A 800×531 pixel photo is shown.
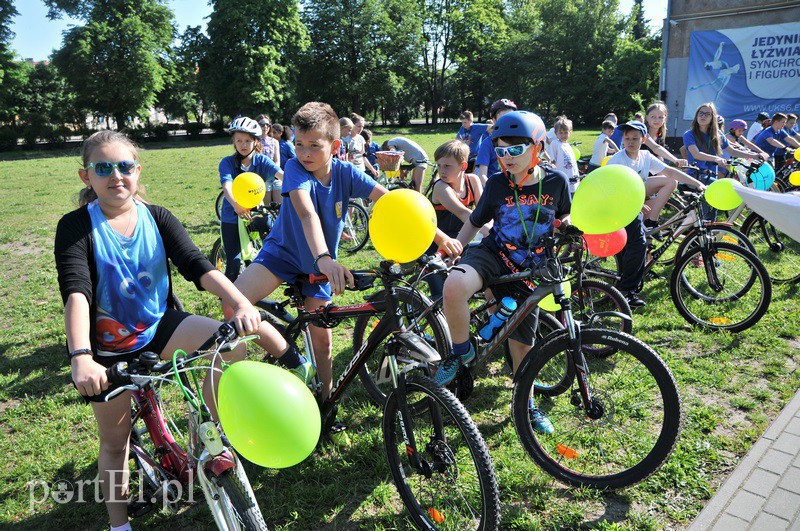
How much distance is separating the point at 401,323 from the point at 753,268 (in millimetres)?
3933

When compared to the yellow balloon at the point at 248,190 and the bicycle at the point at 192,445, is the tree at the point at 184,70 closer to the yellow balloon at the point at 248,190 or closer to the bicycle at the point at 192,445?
the yellow balloon at the point at 248,190

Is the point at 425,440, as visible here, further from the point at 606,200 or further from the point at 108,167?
the point at 108,167

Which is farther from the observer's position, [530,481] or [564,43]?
[564,43]

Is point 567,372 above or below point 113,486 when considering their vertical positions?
above

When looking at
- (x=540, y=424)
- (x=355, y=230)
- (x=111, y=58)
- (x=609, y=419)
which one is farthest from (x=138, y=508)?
(x=111, y=58)

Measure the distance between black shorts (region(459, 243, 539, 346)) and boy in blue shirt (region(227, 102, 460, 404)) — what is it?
39 cm

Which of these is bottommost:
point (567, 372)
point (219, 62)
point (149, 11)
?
point (567, 372)

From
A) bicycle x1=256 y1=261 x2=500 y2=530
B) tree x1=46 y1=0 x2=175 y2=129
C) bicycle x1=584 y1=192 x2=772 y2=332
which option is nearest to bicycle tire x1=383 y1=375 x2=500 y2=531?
bicycle x1=256 y1=261 x2=500 y2=530

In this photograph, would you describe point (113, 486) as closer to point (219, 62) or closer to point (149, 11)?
point (219, 62)

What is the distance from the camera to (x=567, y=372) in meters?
2.99

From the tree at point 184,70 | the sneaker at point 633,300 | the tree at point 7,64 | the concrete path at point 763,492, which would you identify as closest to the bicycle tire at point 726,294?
the sneaker at point 633,300

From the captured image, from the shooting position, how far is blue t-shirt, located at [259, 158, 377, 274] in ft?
11.3

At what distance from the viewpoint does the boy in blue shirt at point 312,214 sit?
3.22 meters

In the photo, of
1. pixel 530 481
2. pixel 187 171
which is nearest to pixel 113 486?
pixel 530 481
